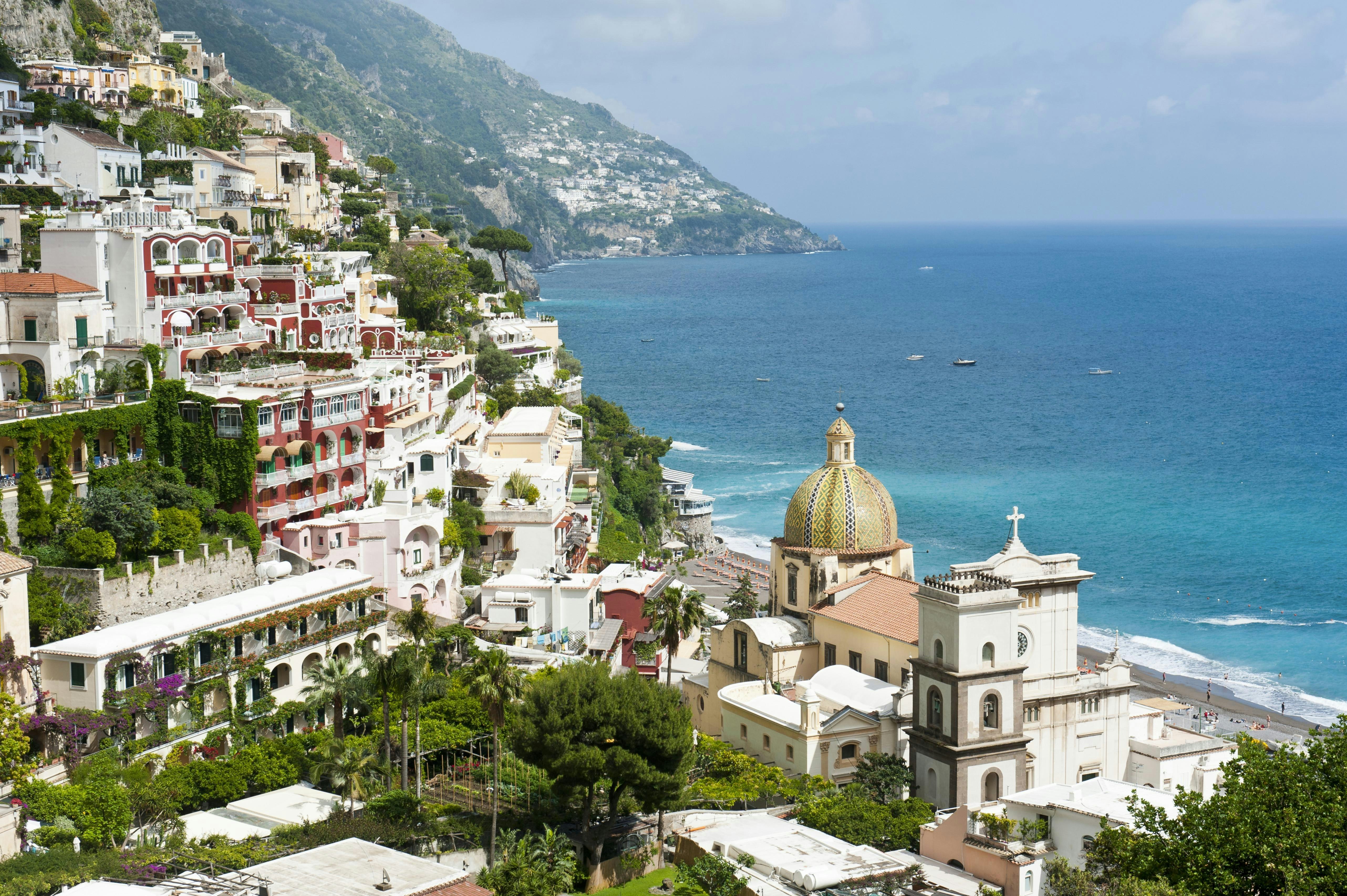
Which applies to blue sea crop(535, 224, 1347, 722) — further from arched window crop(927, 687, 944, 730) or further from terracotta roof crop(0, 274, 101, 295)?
terracotta roof crop(0, 274, 101, 295)

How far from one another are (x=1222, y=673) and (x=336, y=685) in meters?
46.4

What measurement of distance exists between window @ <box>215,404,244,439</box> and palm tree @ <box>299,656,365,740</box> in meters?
11.3

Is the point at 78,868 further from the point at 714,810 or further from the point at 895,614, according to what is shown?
the point at 895,614

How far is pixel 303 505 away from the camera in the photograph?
51.9 m

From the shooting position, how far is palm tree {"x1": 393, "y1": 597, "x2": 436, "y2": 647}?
39031 mm

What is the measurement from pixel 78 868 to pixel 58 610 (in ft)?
41.4

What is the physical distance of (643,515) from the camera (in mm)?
88000

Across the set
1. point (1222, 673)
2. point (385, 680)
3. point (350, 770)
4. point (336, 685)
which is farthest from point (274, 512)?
point (1222, 673)

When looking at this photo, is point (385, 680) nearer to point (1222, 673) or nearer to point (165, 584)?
point (165, 584)

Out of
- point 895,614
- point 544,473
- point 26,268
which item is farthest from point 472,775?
point 26,268

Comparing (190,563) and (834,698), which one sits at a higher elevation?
(190,563)

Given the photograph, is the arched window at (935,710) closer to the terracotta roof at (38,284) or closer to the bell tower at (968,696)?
the bell tower at (968,696)

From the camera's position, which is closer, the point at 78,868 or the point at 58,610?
the point at 78,868

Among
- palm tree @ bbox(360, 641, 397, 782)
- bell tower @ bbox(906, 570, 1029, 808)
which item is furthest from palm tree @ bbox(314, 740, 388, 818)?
bell tower @ bbox(906, 570, 1029, 808)
